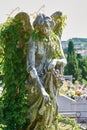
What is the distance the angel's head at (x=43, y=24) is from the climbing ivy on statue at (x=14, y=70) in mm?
251

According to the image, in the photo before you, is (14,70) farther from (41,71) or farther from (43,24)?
(43,24)

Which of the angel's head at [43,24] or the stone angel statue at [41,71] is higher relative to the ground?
the angel's head at [43,24]

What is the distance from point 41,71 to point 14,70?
0.49 meters

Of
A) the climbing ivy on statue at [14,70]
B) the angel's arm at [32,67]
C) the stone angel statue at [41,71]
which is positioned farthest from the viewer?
the climbing ivy on statue at [14,70]

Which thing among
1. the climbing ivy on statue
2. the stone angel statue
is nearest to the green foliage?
the stone angel statue

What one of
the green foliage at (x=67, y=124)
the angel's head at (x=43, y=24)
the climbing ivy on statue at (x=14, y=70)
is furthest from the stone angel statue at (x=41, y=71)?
the green foliage at (x=67, y=124)

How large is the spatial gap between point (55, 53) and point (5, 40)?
842 mm

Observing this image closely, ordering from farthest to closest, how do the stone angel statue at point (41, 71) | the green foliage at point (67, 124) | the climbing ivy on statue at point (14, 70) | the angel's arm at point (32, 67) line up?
the green foliage at point (67, 124)
the climbing ivy on statue at point (14, 70)
the stone angel statue at point (41, 71)
the angel's arm at point (32, 67)

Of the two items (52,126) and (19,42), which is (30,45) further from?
(52,126)

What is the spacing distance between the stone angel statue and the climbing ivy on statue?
13 centimetres

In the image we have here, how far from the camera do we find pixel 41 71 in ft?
34.3

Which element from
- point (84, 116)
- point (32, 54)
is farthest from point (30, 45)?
point (84, 116)

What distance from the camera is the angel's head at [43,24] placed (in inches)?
411

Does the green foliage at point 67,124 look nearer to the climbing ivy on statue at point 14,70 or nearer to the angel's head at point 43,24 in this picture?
the climbing ivy on statue at point 14,70
